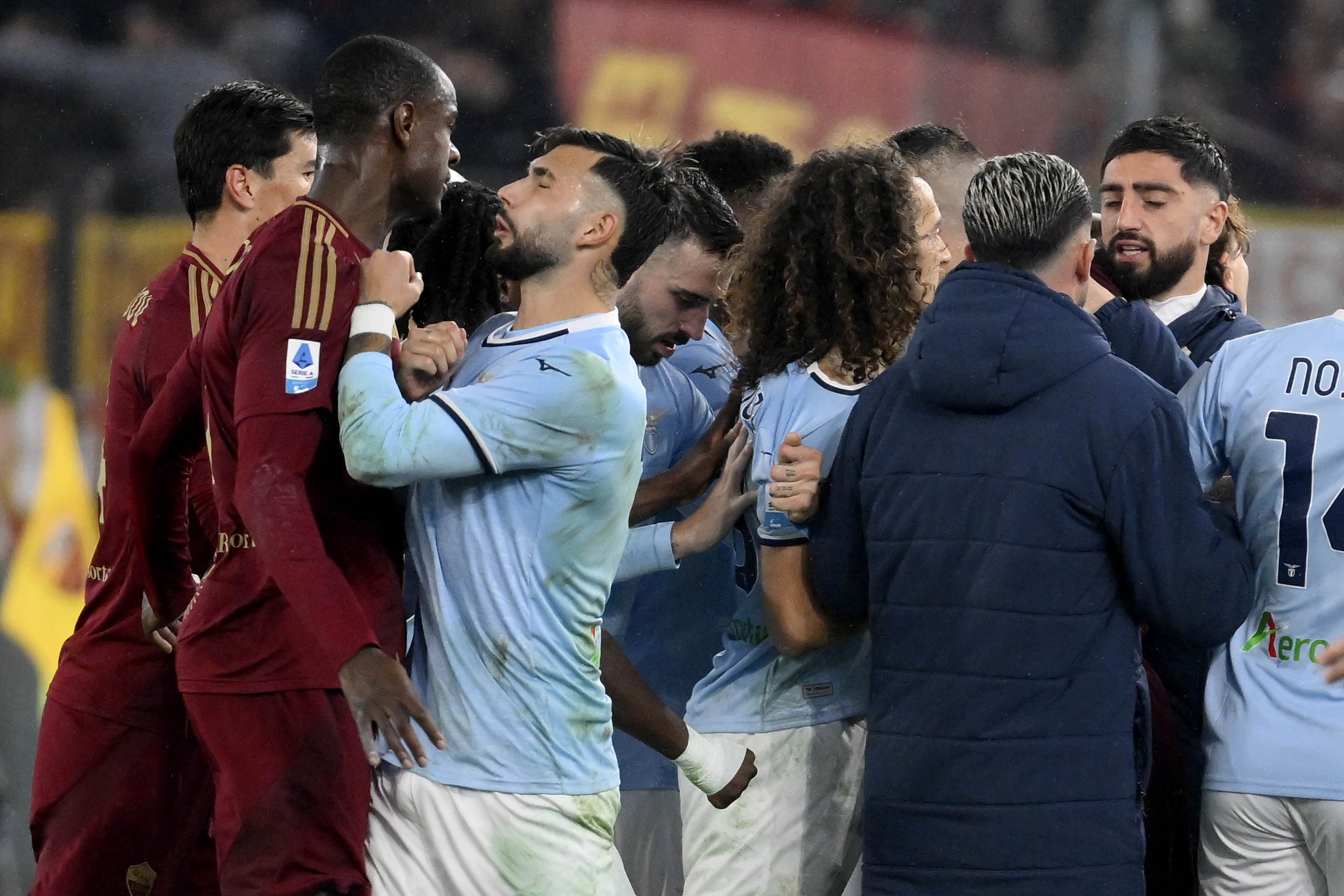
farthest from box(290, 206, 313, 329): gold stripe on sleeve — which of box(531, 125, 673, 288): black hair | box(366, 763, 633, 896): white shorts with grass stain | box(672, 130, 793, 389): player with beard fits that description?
box(672, 130, 793, 389): player with beard

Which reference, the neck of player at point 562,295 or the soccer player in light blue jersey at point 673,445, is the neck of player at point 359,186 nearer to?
the neck of player at point 562,295

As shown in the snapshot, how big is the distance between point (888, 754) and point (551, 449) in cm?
77

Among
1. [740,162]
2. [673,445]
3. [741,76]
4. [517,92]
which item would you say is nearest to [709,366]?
[673,445]

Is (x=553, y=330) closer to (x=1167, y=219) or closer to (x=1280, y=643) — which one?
(x=1280, y=643)

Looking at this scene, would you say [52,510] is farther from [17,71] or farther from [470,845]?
[470,845]

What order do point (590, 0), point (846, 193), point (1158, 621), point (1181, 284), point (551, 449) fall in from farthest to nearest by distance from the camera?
1. point (590, 0)
2. point (1181, 284)
3. point (846, 193)
4. point (1158, 621)
5. point (551, 449)

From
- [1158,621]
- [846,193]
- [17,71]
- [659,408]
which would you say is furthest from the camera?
[17,71]

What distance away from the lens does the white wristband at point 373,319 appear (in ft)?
7.29

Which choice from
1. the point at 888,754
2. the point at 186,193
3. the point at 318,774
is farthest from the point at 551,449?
the point at 186,193

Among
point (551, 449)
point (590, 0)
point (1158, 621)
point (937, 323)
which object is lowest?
point (1158, 621)

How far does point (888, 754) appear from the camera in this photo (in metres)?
2.54

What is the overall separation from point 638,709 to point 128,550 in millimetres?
1114

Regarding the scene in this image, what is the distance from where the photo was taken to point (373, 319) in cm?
223

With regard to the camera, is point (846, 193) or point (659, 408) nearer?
point (846, 193)
